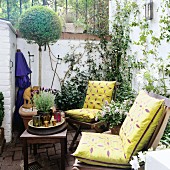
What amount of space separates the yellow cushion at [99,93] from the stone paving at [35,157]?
32.3 inches

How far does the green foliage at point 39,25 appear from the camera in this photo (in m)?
3.24

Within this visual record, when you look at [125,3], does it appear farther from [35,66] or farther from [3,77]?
[3,77]

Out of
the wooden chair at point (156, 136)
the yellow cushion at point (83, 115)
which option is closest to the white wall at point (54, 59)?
the yellow cushion at point (83, 115)

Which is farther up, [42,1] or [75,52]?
[42,1]

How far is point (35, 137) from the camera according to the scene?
217cm

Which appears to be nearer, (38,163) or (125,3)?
(38,163)

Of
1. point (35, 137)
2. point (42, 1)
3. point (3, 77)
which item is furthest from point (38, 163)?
point (42, 1)

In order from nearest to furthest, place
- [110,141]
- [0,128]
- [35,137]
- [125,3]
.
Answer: [110,141] → [35,137] → [0,128] → [125,3]

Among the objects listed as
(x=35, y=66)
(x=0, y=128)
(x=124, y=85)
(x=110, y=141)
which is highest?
(x=35, y=66)

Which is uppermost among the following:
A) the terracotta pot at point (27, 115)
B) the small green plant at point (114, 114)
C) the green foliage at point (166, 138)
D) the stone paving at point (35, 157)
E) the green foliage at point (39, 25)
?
the green foliage at point (39, 25)

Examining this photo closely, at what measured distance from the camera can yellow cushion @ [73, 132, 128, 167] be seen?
1563 millimetres

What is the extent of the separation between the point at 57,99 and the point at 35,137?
167 centimetres

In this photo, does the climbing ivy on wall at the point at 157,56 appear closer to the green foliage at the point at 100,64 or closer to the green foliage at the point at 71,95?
the green foliage at the point at 100,64

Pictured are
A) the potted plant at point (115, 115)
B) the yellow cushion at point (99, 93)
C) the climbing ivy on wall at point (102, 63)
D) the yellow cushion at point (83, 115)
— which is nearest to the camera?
the potted plant at point (115, 115)
